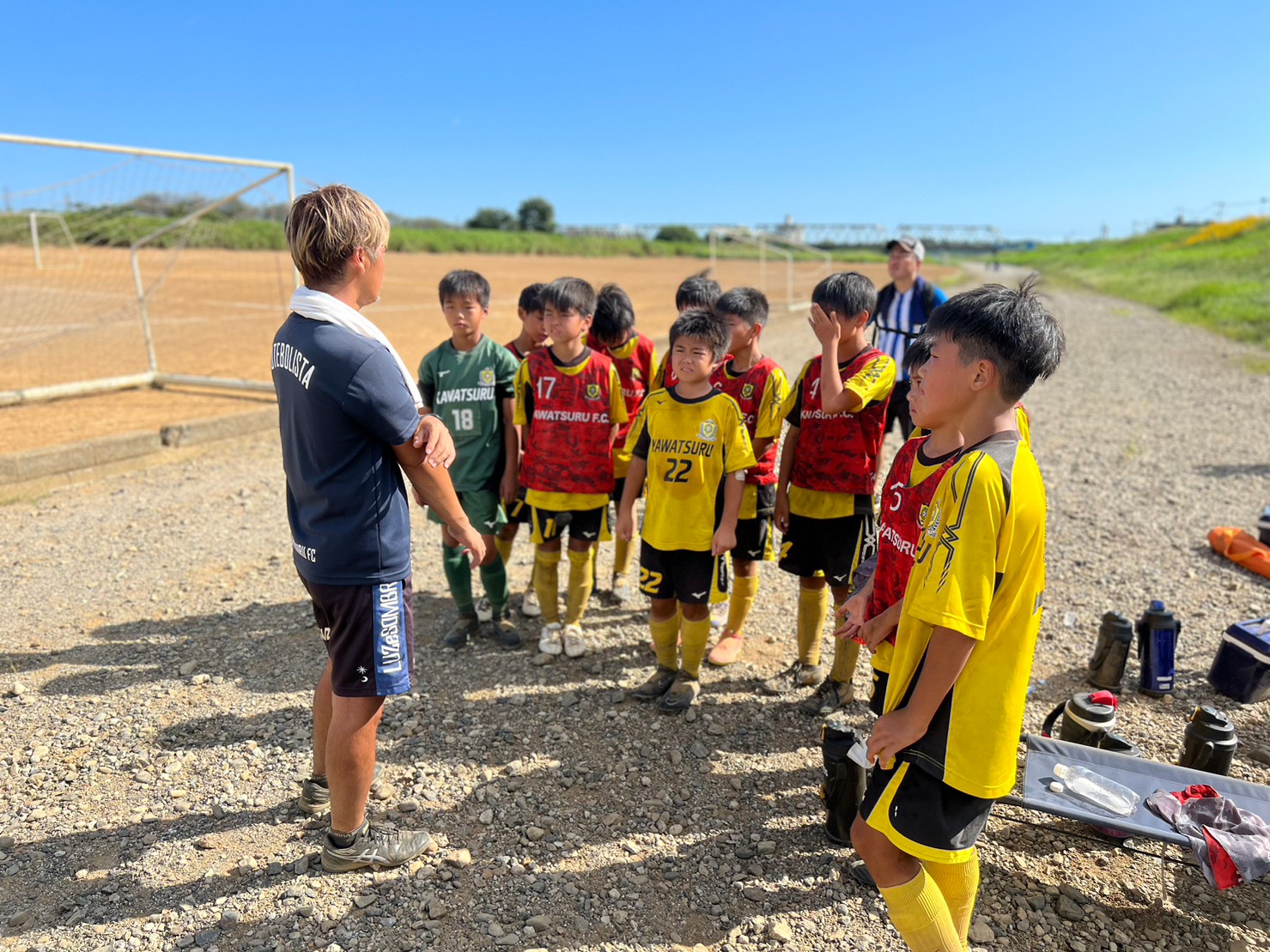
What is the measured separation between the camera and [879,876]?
6.42 ft

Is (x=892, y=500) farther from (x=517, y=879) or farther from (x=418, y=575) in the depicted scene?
(x=418, y=575)

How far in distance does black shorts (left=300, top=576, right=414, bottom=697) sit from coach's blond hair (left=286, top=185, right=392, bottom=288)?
3.03 feet

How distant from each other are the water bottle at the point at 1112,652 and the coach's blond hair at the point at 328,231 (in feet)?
12.4

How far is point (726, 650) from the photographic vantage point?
4.10m

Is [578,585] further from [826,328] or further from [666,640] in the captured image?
[826,328]

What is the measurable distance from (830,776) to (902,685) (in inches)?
38.9

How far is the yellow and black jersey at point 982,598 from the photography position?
1.71 metres

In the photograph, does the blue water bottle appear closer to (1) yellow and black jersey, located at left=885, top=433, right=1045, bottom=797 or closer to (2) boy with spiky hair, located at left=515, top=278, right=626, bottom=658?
(1) yellow and black jersey, located at left=885, top=433, right=1045, bottom=797

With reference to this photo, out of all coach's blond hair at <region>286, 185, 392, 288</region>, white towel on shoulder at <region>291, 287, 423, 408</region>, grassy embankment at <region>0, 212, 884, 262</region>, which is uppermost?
grassy embankment at <region>0, 212, 884, 262</region>

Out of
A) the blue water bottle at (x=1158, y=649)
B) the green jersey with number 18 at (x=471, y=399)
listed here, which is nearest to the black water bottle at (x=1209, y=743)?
the blue water bottle at (x=1158, y=649)

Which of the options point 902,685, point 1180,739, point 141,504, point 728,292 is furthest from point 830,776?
point 141,504

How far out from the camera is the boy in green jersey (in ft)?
13.1

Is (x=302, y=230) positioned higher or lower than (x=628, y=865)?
higher

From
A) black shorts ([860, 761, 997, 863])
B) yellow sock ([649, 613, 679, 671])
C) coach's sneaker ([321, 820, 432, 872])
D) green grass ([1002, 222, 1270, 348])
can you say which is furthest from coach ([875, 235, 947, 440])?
green grass ([1002, 222, 1270, 348])
